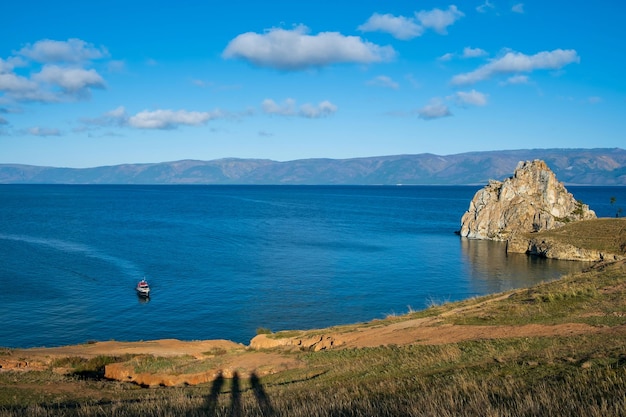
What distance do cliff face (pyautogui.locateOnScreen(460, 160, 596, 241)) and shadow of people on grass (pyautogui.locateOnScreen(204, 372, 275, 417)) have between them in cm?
8754

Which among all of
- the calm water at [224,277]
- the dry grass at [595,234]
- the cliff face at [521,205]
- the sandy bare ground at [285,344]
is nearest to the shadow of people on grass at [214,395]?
the sandy bare ground at [285,344]

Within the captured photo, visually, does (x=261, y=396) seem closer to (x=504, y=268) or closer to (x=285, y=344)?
(x=285, y=344)

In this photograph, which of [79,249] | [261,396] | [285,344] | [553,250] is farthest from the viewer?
[79,249]

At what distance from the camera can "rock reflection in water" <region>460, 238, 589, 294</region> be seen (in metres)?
61.0

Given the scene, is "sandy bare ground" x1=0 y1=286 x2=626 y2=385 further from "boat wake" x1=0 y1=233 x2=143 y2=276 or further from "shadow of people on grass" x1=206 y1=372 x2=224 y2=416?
"boat wake" x1=0 y1=233 x2=143 y2=276

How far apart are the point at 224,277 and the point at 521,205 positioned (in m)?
67.4

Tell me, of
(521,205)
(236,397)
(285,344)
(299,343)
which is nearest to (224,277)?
(285,344)

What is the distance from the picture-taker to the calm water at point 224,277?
1775 inches

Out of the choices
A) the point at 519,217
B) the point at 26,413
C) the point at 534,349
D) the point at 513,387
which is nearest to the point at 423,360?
the point at 534,349

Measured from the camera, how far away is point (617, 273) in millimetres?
34625

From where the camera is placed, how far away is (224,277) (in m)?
63.0

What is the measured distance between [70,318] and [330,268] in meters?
35.1

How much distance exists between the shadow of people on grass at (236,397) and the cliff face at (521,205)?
87.5 meters

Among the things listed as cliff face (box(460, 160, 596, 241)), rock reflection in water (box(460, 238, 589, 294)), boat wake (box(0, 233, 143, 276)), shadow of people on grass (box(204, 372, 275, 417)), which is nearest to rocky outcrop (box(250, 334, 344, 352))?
shadow of people on grass (box(204, 372, 275, 417))
